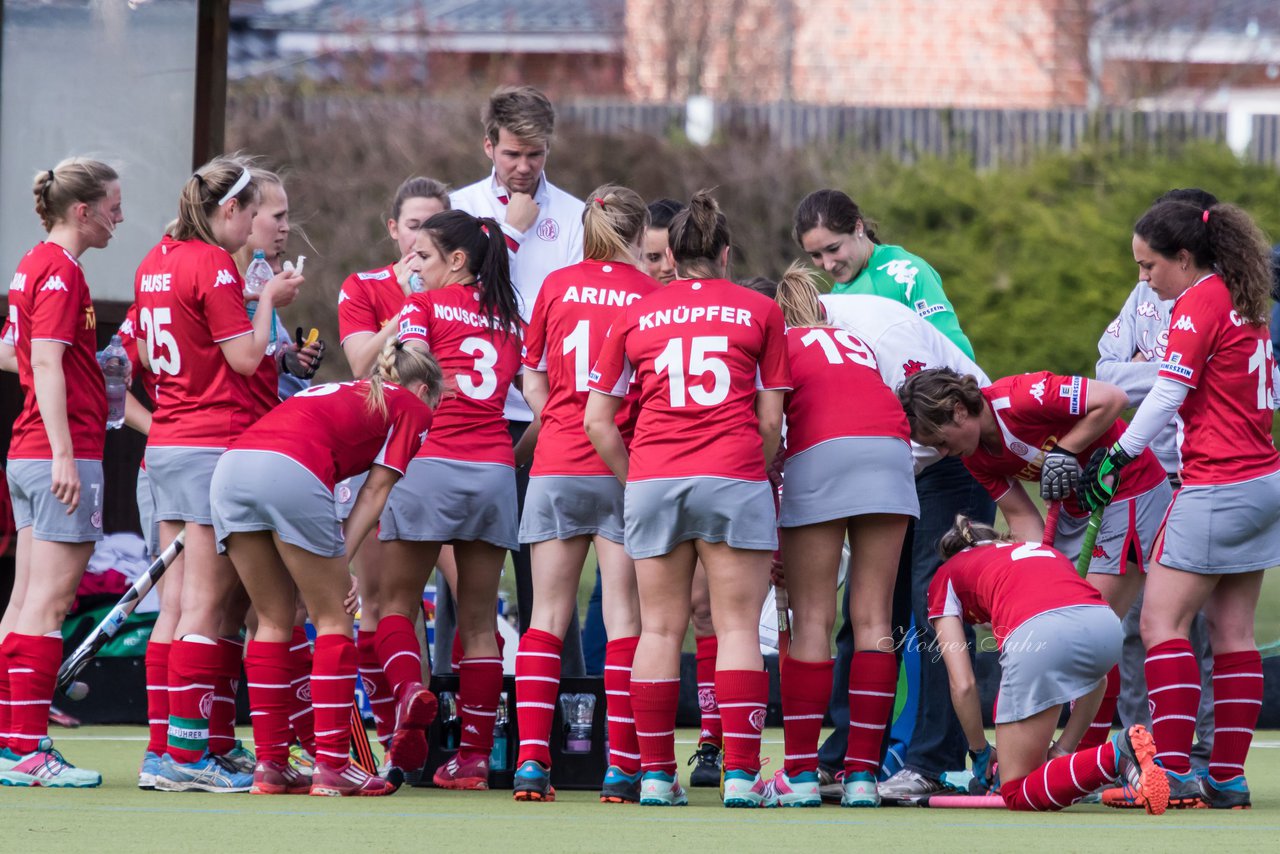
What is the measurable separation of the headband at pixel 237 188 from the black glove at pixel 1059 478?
8.33ft

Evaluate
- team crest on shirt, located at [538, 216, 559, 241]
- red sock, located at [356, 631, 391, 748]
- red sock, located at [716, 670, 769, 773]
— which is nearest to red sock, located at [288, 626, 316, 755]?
red sock, located at [356, 631, 391, 748]

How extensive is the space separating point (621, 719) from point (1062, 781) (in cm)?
126

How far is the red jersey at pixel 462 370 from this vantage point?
581cm

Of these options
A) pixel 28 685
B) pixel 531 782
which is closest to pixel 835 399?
pixel 531 782

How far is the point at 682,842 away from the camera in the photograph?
4.40m

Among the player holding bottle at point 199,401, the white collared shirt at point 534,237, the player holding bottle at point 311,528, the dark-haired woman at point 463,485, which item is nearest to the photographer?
the player holding bottle at point 311,528

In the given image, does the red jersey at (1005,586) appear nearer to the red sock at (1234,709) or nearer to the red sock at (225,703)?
the red sock at (1234,709)

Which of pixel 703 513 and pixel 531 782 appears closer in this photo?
pixel 703 513

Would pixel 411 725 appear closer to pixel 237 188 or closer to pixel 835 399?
pixel 835 399

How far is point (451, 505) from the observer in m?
5.72

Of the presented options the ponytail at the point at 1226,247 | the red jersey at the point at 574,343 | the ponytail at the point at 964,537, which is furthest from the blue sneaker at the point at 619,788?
the ponytail at the point at 1226,247

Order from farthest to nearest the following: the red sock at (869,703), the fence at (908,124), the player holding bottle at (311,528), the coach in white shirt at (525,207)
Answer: the fence at (908,124) < the coach in white shirt at (525,207) < the red sock at (869,703) < the player holding bottle at (311,528)

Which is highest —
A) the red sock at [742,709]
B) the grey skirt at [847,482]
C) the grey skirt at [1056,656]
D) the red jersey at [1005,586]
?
the grey skirt at [847,482]

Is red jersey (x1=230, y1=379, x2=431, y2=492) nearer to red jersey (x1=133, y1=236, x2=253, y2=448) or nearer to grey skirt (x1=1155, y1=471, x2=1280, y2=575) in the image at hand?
red jersey (x1=133, y1=236, x2=253, y2=448)
